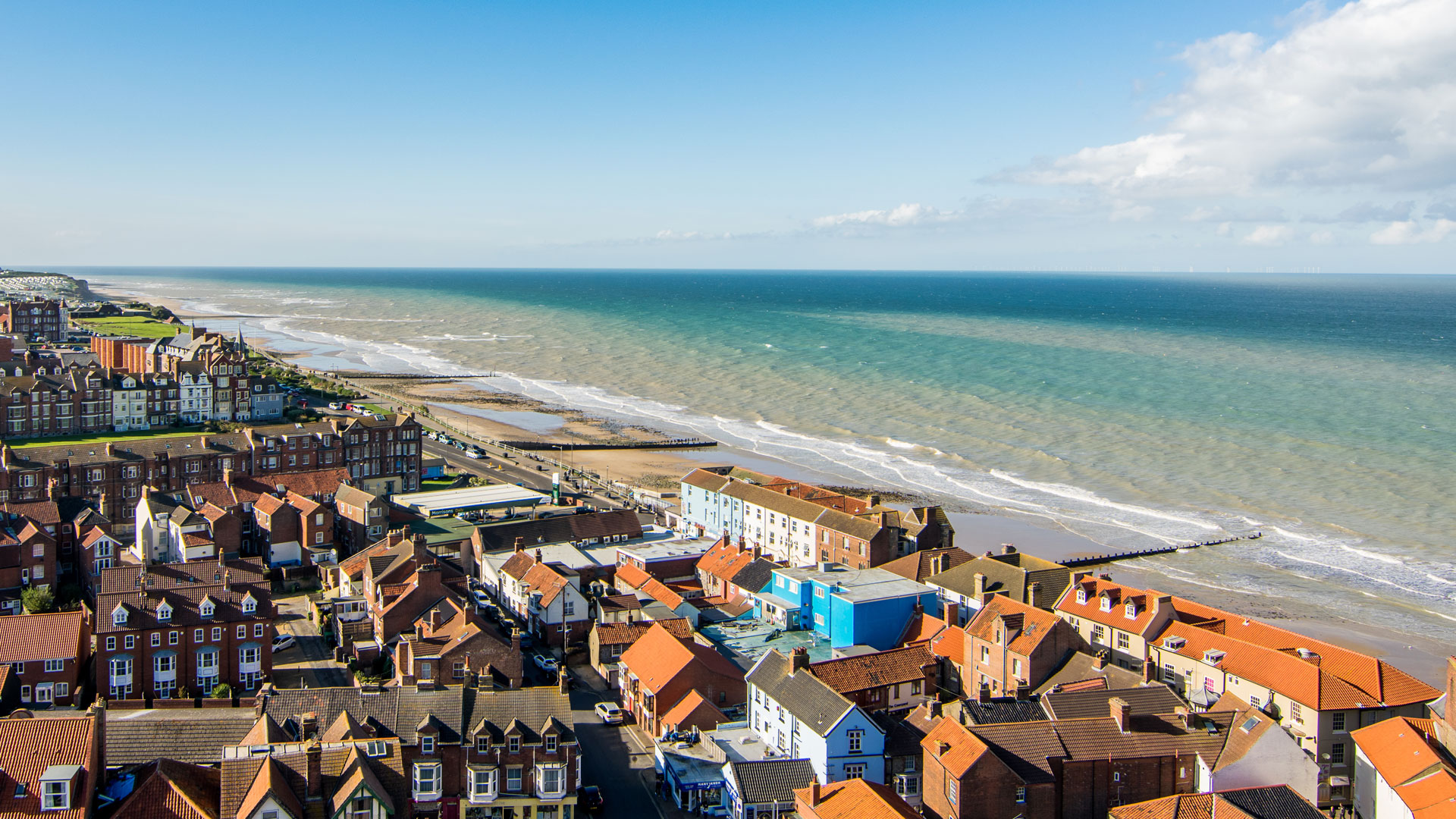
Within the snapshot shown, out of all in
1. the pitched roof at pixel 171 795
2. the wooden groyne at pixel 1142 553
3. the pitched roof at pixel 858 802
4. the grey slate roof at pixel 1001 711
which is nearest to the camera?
the pitched roof at pixel 171 795

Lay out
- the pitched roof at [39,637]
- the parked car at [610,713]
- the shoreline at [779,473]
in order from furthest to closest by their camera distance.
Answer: the shoreline at [779,473] → the parked car at [610,713] → the pitched roof at [39,637]

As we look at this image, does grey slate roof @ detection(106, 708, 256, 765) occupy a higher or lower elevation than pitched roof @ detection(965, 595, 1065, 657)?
lower

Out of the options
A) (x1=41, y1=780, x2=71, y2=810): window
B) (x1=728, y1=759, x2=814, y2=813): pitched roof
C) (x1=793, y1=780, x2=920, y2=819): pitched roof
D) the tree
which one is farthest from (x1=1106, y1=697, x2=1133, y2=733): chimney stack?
the tree

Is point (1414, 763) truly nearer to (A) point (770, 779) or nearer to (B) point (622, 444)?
(A) point (770, 779)

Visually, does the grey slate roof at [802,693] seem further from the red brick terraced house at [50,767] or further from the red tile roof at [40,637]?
the red tile roof at [40,637]

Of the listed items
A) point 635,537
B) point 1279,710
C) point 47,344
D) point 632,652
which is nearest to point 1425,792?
point 1279,710

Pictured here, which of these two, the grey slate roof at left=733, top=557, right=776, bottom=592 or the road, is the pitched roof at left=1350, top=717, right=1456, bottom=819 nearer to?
the road

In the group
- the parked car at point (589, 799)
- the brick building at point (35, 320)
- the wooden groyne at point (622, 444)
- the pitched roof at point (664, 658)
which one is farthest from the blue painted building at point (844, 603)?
the brick building at point (35, 320)
